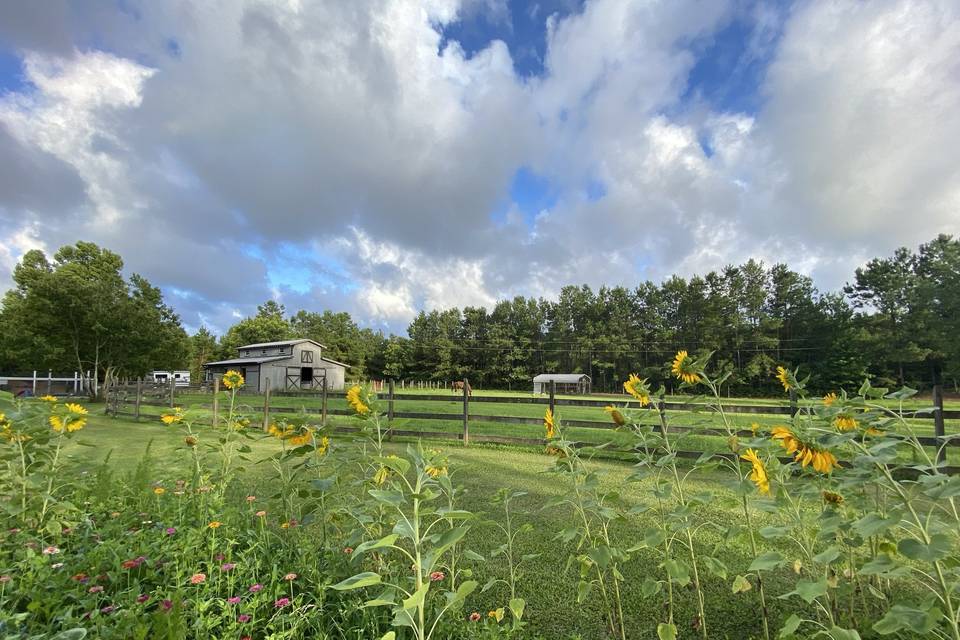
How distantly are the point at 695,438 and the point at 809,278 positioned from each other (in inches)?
1637

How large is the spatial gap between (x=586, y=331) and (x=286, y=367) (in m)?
32.4

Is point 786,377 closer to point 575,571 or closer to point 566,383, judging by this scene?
point 575,571

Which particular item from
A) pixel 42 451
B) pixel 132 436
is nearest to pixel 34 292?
pixel 132 436

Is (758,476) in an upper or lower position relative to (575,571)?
upper

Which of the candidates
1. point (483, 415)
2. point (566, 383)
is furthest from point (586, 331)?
point (483, 415)

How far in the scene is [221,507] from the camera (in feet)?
6.82

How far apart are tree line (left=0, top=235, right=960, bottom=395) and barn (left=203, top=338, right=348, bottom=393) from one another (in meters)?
4.00

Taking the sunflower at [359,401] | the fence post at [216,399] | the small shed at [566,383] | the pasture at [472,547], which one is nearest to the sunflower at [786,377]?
the pasture at [472,547]

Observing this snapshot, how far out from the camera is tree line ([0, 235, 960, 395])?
19984 mm

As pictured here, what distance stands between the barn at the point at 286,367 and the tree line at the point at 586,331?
13.1 ft

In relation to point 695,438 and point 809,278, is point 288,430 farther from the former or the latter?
point 809,278

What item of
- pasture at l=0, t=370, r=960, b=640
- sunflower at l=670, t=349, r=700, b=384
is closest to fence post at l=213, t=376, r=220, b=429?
pasture at l=0, t=370, r=960, b=640

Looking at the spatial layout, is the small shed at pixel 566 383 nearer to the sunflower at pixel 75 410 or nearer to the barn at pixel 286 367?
the barn at pixel 286 367

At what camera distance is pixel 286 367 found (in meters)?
31.9
